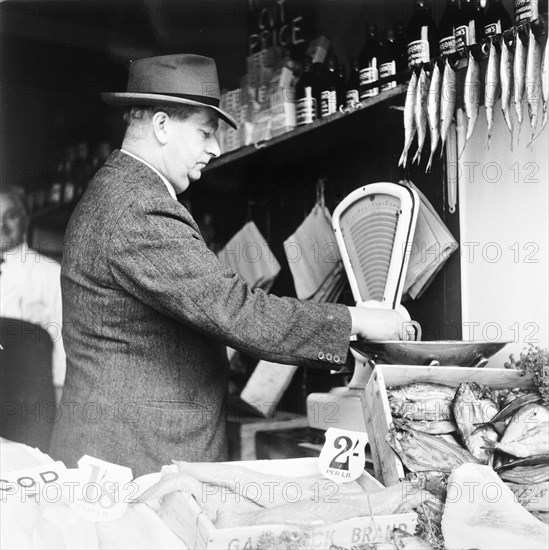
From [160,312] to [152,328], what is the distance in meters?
0.07

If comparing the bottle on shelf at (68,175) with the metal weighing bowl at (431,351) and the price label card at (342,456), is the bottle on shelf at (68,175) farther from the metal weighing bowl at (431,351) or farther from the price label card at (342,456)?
the price label card at (342,456)

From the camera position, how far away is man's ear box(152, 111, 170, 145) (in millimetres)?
2301

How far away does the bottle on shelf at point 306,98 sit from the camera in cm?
341

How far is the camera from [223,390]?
233 cm

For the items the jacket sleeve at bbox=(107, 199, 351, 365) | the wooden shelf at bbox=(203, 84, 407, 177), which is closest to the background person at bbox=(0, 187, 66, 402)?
the wooden shelf at bbox=(203, 84, 407, 177)

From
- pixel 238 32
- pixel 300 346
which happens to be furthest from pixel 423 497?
pixel 238 32

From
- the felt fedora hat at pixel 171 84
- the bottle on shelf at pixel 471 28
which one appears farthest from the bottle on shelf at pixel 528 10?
the felt fedora hat at pixel 171 84

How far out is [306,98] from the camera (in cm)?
344

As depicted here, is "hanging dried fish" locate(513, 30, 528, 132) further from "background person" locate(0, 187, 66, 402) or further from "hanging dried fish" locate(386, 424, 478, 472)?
"background person" locate(0, 187, 66, 402)

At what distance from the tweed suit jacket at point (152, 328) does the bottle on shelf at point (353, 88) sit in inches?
43.5

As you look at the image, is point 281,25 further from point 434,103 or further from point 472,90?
point 472,90

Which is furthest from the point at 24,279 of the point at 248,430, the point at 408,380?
the point at 408,380

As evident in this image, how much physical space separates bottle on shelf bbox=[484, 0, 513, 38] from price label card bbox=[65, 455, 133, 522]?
191cm

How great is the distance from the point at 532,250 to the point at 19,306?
295cm
